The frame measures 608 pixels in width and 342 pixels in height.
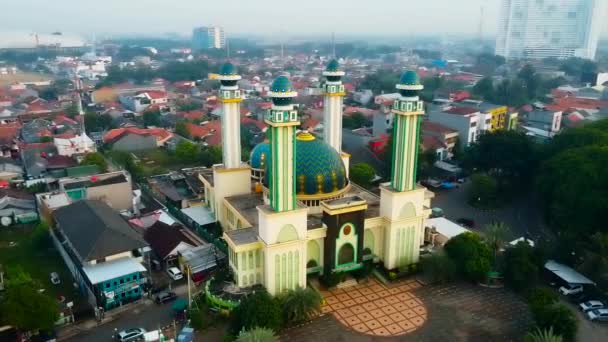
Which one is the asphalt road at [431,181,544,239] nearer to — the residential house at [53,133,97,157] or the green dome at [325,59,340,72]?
the green dome at [325,59,340,72]

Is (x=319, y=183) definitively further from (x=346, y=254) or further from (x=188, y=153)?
(x=188, y=153)

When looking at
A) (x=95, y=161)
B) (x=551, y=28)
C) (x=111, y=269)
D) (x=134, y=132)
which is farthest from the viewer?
(x=551, y=28)

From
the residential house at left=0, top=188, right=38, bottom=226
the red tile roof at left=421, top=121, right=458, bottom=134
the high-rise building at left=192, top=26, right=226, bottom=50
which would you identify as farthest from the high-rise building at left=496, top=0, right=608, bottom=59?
the residential house at left=0, top=188, right=38, bottom=226

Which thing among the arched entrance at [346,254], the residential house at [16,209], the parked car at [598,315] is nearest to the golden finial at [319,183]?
the arched entrance at [346,254]

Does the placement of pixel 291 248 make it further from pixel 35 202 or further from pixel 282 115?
pixel 35 202

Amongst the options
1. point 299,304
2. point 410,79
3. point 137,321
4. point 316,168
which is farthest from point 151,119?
point 299,304
